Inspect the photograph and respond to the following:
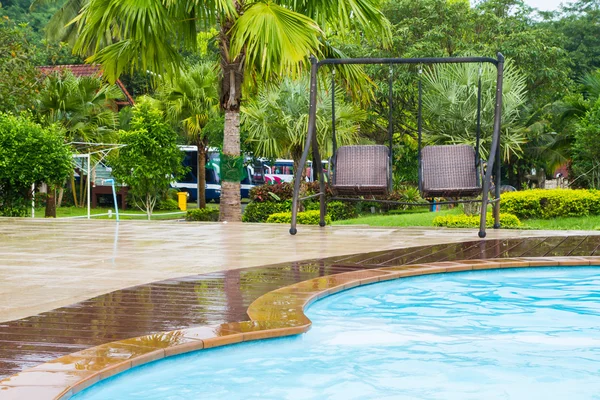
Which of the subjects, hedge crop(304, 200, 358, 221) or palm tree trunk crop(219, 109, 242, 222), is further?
hedge crop(304, 200, 358, 221)

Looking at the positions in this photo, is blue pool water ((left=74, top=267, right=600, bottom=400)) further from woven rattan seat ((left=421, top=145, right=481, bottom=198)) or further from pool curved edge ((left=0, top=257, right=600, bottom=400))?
woven rattan seat ((left=421, top=145, right=481, bottom=198))

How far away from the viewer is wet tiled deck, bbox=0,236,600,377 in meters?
3.58

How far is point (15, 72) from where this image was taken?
18781mm

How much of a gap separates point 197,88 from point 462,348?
2000 cm

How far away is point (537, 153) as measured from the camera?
27.9 meters

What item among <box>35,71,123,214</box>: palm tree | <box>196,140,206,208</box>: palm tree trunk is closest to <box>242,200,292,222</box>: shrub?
<box>196,140,206,208</box>: palm tree trunk

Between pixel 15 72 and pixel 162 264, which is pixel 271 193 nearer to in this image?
pixel 15 72

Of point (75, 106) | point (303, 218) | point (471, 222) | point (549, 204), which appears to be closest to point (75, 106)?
point (75, 106)

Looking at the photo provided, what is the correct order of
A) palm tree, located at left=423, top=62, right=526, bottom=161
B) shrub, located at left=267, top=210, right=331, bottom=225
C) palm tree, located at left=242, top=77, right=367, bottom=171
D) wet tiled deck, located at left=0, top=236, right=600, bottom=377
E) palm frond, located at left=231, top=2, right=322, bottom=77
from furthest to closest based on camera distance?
palm tree, located at left=242, top=77, right=367, bottom=171
palm tree, located at left=423, top=62, right=526, bottom=161
shrub, located at left=267, top=210, right=331, bottom=225
palm frond, located at left=231, top=2, right=322, bottom=77
wet tiled deck, located at left=0, top=236, right=600, bottom=377

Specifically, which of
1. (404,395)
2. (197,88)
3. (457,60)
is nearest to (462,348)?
(404,395)

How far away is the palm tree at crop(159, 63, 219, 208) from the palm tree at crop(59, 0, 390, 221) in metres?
10.4

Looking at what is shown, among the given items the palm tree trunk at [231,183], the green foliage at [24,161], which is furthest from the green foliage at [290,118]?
the green foliage at [24,161]

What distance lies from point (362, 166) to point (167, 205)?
21.2 meters

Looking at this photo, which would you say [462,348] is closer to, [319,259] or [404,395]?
[404,395]
